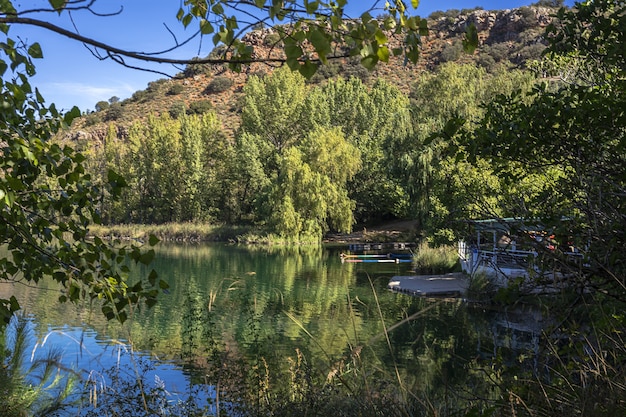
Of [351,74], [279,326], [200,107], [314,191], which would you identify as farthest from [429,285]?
[200,107]

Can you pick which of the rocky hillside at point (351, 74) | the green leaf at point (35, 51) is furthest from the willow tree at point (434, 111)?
the rocky hillside at point (351, 74)

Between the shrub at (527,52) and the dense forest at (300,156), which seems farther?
the shrub at (527,52)

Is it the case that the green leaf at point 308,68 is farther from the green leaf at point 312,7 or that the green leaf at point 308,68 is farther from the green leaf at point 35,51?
the green leaf at point 35,51

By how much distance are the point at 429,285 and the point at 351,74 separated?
186 feet

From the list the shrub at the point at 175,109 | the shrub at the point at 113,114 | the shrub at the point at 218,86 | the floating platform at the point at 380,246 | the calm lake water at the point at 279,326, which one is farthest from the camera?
the shrub at the point at 218,86

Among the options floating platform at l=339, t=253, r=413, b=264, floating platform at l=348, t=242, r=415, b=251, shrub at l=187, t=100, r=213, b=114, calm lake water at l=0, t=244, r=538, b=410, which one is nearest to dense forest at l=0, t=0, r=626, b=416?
shrub at l=187, t=100, r=213, b=114

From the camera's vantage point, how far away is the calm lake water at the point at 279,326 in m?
8.02

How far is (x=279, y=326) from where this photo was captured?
41.3ft

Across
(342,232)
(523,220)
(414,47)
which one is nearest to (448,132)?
(523,220)

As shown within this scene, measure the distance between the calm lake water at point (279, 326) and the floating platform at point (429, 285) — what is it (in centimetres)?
36

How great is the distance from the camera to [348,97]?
46406 millimetres

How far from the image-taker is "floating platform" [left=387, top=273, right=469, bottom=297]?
54.3 feet

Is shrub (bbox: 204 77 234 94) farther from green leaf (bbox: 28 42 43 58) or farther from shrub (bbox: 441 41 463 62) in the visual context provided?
green leaf (bbox: 28 42 43 58)

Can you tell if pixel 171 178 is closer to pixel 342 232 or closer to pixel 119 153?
pixel 119 153
